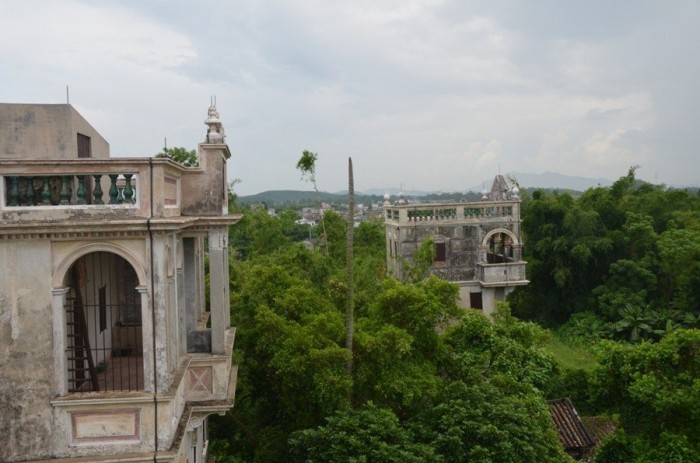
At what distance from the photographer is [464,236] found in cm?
2395

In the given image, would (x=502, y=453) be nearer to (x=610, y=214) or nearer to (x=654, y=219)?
(x=610, y=214)

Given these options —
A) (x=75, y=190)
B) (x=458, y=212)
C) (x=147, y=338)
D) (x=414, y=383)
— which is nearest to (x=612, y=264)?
(x=458, y=212)

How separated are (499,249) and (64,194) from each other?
20.9m

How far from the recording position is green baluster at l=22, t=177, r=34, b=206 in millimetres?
7430

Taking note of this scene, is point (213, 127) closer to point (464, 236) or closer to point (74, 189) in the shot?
point (74, 189)

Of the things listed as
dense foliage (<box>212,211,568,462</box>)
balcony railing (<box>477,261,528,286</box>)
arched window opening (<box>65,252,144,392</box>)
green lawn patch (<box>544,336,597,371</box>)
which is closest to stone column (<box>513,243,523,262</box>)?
balcony railing (<box>477,261,528,286</box>)

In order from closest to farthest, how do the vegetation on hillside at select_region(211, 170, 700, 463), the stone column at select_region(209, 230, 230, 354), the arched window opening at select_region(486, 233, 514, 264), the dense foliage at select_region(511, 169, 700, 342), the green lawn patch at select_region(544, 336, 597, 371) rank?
the stone column at select_region(209, 230, 230, 354)
the vegetation on hillside at select_region(211, 170, 700, 463)
the arched window opening at select_region(486, 233, 514, 264)
the green lawn patch at select_region(544, 336, 597, 371)
the dense foliage at select_region(511, 169, 700, 342)

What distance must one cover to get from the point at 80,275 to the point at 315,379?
4461 millimetres

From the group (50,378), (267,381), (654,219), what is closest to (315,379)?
(267,381)

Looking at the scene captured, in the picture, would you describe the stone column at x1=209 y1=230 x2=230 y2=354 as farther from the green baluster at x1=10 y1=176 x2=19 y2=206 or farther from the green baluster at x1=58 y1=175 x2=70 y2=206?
the green baluster at x1=10 y1=176 x2=19 y2=206

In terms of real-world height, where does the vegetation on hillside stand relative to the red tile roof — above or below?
above

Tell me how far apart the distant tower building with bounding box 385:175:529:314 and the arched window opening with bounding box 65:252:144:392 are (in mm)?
13286

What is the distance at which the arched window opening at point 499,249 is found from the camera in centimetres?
2417

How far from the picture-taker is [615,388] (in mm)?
13312
